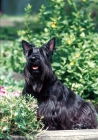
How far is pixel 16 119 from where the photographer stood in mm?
6402

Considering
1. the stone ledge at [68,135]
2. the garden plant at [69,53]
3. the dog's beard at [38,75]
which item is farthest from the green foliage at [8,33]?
the stone ledge at [68,135]

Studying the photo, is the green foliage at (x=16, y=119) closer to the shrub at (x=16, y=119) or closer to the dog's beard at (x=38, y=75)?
the shrub at (x=16, y=119)

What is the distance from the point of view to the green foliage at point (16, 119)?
20.6ft

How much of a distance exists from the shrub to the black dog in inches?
29.8

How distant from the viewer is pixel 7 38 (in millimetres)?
18594

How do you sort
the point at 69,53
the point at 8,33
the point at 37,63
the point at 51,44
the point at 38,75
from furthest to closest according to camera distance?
the point at 8,33, the point at 69,53, the point at 51,44, the point at 38,75, the point at 37,63

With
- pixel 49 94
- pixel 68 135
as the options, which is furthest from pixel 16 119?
pixel 49 94

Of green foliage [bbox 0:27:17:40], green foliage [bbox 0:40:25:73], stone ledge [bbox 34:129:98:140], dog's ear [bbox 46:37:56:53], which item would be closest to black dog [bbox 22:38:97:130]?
dog's ear [bbox 46:37:56:53]

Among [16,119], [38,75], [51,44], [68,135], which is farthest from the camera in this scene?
[51,44]

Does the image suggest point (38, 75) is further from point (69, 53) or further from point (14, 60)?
point (14, 60)

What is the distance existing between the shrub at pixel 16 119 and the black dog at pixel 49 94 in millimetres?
757

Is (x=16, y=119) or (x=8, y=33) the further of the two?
(x=8, y=33)

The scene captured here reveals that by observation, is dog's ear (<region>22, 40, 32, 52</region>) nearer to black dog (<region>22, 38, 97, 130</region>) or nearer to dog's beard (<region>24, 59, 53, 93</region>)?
black dog (<region>22, 38, 97, 130</region>)

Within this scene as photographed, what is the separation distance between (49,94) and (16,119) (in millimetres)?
1455
